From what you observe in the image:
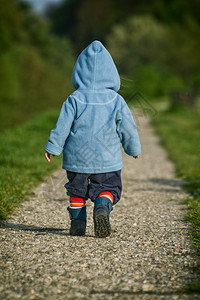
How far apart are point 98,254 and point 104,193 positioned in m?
0.63

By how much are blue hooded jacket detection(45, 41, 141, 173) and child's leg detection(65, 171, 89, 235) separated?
0.28ft

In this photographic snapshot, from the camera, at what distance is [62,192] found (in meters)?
5.82

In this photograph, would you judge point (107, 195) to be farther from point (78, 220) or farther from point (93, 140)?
point (93, 140)

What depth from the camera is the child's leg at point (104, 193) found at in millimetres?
3521

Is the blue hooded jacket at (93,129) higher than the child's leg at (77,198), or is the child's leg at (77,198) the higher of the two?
the blue hooded jacket at (93,129)

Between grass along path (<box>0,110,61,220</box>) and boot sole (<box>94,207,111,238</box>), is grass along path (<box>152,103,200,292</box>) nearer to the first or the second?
boot sole (<box>94,207,111,238</box>)

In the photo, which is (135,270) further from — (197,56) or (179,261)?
(197,56)

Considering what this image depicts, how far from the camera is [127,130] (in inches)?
145

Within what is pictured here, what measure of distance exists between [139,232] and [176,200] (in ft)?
5.75

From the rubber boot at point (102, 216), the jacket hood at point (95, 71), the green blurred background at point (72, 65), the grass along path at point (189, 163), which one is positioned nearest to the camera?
the rubber boot at point (102, 216)

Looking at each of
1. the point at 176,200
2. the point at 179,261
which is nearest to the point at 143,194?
the point at 176,200

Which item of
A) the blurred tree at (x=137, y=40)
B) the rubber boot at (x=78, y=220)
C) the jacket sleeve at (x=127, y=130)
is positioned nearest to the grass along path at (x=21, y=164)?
the rubber boot at (x=78, y=220)

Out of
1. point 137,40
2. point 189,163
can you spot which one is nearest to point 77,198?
point 189,163

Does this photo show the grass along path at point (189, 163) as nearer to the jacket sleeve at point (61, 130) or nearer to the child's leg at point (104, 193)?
the child's leg at point (104, 193)
